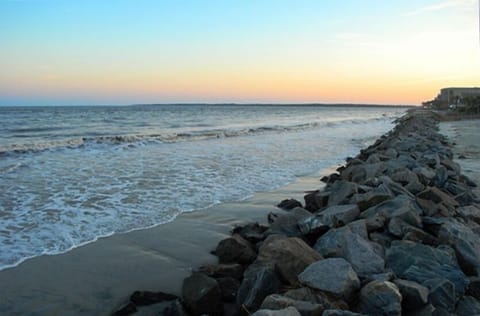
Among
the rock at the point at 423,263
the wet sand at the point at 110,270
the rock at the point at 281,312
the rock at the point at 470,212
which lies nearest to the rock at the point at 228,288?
the wet sand at the point at 110,270

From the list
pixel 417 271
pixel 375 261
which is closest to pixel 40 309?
pixel 375 261

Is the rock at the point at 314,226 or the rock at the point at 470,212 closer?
the rock at the point at 314,226

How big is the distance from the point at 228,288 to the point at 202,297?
1.42 ft

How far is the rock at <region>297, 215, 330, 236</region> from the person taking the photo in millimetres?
5148

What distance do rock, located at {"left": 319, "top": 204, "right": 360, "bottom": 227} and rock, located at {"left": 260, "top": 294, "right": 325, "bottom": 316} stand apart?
2173mm

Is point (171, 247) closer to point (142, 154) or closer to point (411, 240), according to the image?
point (411, 240)

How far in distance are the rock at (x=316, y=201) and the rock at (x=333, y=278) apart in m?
3.62

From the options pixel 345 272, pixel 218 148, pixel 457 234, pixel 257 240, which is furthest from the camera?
pixel 218 148

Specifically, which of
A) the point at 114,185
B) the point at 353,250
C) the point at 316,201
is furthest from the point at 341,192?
the point at 114,185

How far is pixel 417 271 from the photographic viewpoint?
372cm

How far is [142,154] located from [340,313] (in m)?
13.6

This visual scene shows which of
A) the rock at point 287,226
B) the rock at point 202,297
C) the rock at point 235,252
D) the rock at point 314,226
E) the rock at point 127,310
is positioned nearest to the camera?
the rock at point 202,297

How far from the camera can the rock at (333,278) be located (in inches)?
129

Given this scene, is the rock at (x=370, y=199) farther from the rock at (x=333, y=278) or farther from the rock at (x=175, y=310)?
the rock at (x=175, y=310)
